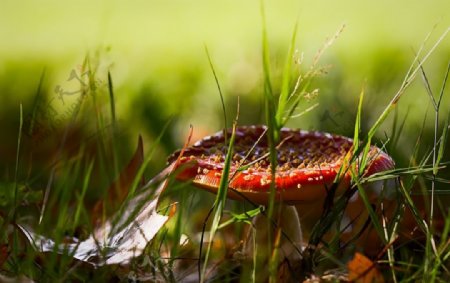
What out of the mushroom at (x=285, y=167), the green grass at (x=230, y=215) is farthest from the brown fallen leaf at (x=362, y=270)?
the mushroom at (x=285, y=167)

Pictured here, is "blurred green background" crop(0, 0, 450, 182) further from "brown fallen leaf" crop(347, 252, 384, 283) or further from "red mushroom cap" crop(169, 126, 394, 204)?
"brown fallen leaf" crop(347, 252, 384, 283)

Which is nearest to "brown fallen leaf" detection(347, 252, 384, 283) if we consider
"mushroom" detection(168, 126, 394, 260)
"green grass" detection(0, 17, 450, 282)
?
"green grass" detection(0, 17, 450, 282)

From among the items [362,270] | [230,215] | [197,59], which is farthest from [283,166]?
[197,59]

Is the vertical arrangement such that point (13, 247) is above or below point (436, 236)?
above

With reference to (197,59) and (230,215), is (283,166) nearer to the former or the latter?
(230,215)

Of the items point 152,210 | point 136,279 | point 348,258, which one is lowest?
point 348,258

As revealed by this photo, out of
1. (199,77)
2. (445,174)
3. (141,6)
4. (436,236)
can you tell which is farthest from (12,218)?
(141,6)

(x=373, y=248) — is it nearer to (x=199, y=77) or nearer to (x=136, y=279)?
(x=136, y=279)
